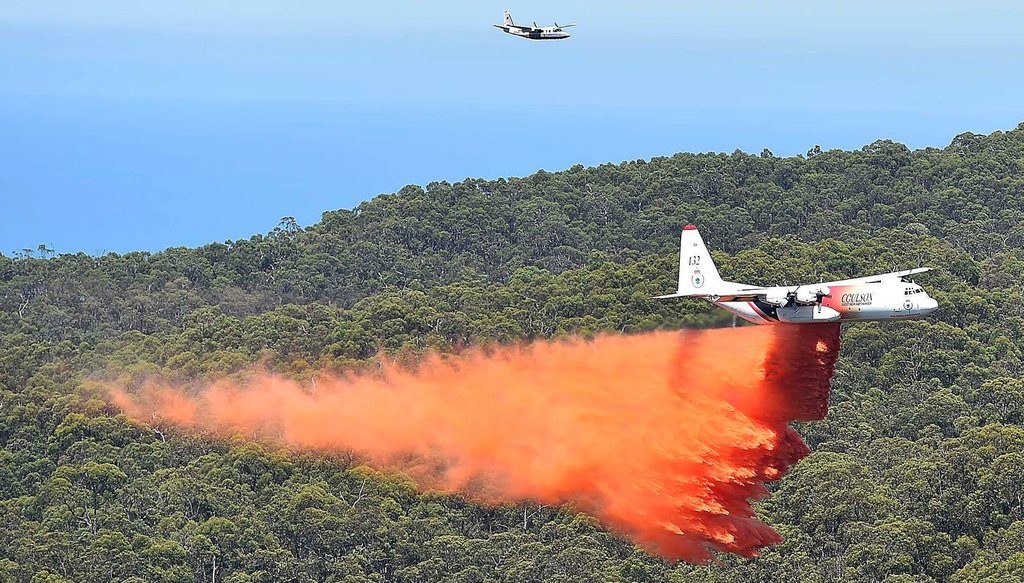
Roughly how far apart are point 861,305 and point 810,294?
5.72 ft

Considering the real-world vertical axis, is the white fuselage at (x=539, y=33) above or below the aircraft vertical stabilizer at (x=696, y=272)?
above

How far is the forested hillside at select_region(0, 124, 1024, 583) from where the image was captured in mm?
88562

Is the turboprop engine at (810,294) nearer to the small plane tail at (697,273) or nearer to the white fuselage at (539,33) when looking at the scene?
the small plane tail at (697,273)

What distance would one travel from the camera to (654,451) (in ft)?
222

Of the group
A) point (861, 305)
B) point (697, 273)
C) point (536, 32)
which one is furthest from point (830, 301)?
point (536, 32)

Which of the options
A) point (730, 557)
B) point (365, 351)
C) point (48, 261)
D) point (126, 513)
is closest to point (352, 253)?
point (48, 261)

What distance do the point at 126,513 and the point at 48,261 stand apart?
6086cm

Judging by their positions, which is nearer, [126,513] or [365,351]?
[126,513]

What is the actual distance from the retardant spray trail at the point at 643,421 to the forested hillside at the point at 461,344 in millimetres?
2737

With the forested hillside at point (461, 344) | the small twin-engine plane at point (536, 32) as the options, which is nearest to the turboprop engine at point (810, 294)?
the forested hillside at point (461, 344)

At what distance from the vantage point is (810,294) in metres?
58.6

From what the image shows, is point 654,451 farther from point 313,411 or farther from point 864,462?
point 864,462

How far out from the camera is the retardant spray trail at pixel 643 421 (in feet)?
213

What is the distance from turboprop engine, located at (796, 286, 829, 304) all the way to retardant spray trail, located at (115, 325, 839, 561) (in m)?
4.26
